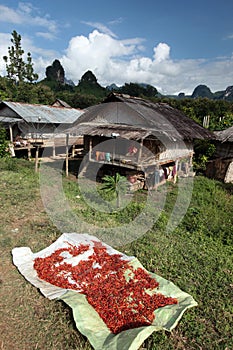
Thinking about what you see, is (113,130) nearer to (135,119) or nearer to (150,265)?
(135,119)

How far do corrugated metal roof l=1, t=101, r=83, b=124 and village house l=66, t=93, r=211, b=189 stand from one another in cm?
437

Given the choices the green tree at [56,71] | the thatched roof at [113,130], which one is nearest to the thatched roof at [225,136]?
the thatched roof at [113,130]

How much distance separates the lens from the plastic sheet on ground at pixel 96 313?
3277 millimetres

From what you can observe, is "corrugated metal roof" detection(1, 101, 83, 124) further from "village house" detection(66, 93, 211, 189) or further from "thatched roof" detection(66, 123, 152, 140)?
"thatched roof" detection(66, 123, 152, 140)

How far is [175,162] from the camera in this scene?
43.9 ft

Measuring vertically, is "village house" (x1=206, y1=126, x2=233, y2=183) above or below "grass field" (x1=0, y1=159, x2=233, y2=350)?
above

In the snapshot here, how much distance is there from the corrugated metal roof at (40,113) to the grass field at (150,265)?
6.29 meters

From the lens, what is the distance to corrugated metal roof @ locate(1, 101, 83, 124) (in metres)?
15.6

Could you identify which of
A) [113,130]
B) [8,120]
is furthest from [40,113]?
[113,130]

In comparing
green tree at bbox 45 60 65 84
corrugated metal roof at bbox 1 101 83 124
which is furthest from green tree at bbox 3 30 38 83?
green tree at bbox 45 60 65 84

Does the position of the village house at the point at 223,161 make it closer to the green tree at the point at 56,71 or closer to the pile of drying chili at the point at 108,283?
the pile of drying chili at the point at 108,283

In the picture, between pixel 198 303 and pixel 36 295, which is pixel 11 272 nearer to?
pixel 36 295

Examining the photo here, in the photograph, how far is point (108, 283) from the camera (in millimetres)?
4461

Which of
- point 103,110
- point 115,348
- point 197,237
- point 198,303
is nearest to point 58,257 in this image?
point 115,348
